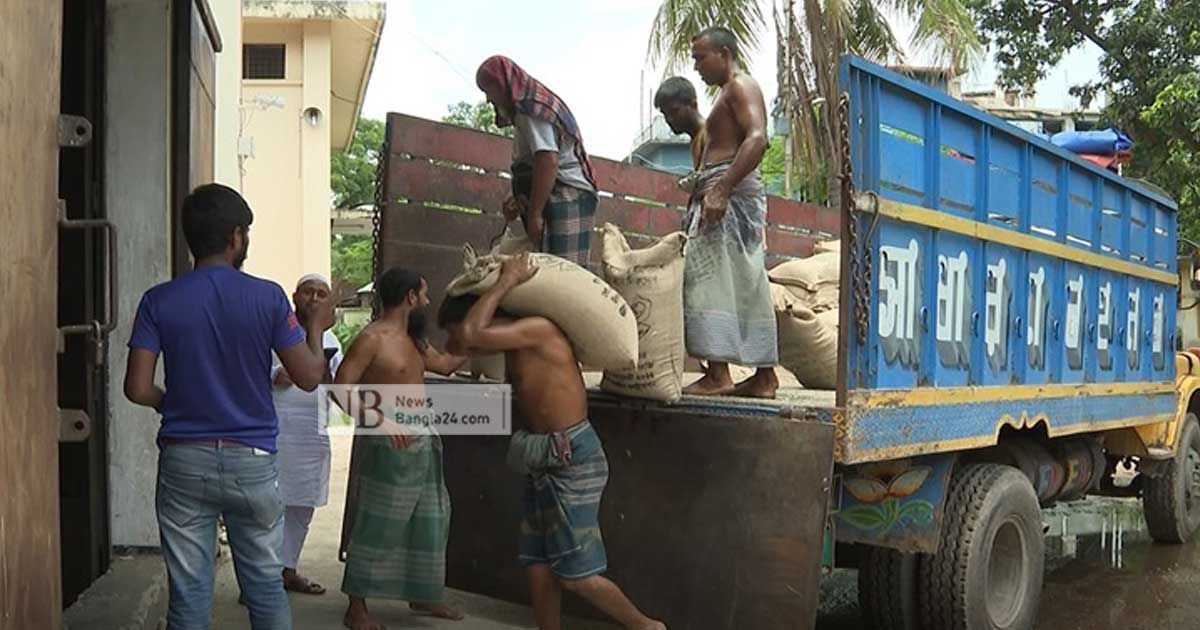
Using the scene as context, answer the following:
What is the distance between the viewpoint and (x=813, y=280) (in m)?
5.28

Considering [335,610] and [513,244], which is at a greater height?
[513,244]

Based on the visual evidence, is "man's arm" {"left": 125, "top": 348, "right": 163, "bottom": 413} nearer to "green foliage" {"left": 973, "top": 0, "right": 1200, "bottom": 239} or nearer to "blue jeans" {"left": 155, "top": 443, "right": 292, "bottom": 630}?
"blue jeans" {"left": 155, "top": 443, "right": 292, "bottom": 630}

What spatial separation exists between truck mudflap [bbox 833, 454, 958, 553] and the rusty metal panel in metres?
2.39

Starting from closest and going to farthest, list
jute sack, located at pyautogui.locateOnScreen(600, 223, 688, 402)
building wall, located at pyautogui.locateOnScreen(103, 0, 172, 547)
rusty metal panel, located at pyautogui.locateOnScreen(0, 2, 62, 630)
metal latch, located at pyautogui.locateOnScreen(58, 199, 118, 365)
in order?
rusty metal panel, located at pyautogui.locateOnScreen(0, 2, 62, 630)
metal latch, located at pyautogui.locateOnScreen(58, 199, 118, 365)
jute sack, located at pyautogui.locateOnScreen(600, 223, 688, 402)
building wall, located at pyautogui.locateOnScreen(103, 0, 172, 547)

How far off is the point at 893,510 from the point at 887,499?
5 centimetres

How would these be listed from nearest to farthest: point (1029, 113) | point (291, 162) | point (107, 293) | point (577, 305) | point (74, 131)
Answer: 1. point (74, 131)
2. point (107, 293)
3. point (577, 305)
4. point (291, 162)
5. point (1029, 113)

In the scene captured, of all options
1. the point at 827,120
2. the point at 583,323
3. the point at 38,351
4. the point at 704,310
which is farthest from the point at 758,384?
the point at 827,120

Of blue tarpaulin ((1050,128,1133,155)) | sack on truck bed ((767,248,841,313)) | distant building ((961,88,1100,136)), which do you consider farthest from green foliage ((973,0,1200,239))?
sack on truck bed ((767,248,841,313))

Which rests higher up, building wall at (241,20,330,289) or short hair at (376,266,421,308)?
building wall at (241,20,330,289)

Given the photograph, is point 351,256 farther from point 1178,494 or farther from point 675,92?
point 675,92

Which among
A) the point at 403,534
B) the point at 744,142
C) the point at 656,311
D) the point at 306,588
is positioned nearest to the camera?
the point at 656,311

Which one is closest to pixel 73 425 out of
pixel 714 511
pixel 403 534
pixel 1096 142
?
pixel 403 534

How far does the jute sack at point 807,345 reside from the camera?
4543 mm

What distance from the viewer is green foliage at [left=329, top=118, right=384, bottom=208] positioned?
26938mm
